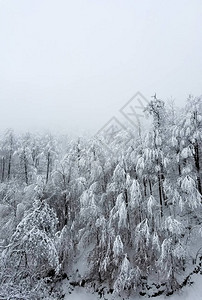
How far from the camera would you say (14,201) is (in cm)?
1775

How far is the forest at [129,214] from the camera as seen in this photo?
11.0 metres

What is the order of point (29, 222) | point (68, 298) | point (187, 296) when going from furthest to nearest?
point (68, 298)
point (187, 296)
point (29, 222)

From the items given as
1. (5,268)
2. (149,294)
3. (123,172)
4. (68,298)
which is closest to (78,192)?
(123,172)

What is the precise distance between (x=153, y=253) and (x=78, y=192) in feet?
21.9

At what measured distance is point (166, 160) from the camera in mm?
12250

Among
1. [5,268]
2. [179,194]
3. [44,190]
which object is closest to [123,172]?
[179,194]

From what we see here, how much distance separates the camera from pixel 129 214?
12.9m

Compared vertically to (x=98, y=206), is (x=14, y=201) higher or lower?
higher

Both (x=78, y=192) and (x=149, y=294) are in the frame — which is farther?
(x=78, y=192)

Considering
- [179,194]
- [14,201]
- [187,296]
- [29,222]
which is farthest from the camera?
[14,201]

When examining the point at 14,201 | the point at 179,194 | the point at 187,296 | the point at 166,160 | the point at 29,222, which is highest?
the point at 14,201

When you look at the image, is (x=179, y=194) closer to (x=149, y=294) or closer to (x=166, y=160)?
(x=166, y=160)

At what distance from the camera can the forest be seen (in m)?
11.0

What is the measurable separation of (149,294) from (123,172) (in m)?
7.01
